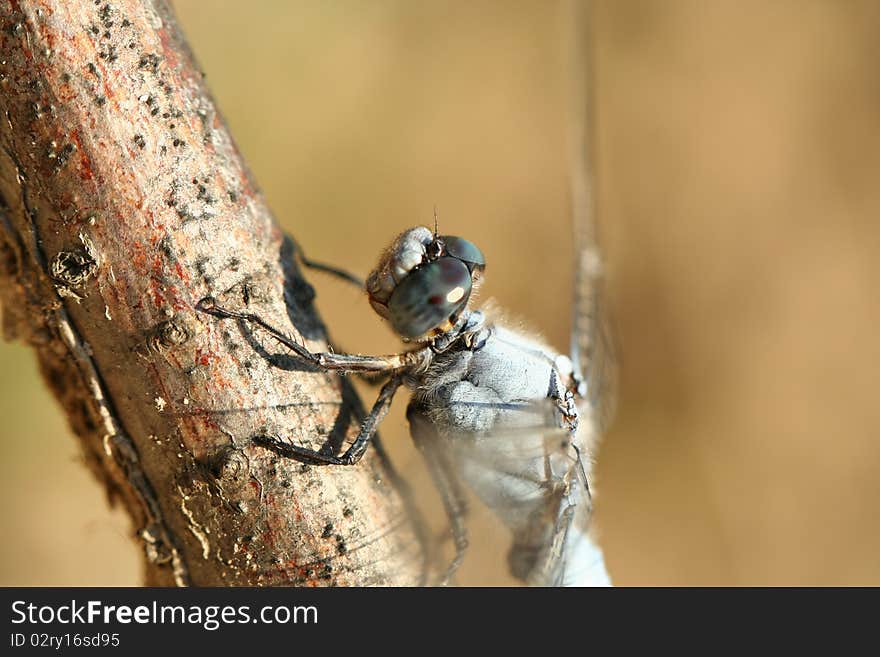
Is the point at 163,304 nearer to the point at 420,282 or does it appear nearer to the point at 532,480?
the point at 420,282

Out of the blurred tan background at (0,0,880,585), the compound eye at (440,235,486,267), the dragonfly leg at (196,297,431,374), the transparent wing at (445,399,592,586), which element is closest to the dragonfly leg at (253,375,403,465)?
the dragonfly leg at (196,297,431,374)

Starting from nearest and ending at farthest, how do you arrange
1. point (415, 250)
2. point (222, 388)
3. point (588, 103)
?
1. point (222, 388)
2. point (415, 250)
3. point (588, 103)

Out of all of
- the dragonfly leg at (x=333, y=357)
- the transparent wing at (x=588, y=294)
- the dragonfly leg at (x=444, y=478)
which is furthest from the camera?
the transparent wing at (x=588, y=294)

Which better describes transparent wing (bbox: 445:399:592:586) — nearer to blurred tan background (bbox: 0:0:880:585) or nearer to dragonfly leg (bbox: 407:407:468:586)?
dragonfly leg (bbox: 407:407:468:586)

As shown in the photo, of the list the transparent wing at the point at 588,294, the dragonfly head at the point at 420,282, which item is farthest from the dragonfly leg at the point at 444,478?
the transparent wing at the point at 588,294

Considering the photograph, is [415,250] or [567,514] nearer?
[415,250]

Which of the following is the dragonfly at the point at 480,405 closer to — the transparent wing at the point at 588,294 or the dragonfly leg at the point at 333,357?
the dragonfly leg at the point at 333,357

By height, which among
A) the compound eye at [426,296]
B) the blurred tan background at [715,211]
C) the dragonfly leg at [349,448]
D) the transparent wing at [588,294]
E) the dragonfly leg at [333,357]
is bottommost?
the dragonfly leg at [349,448]
